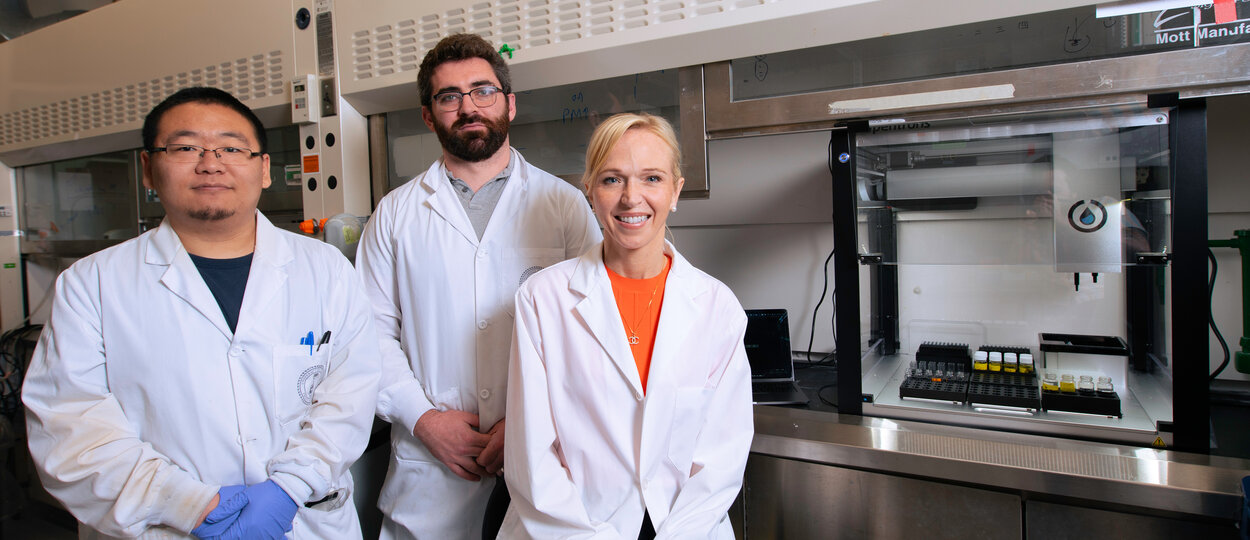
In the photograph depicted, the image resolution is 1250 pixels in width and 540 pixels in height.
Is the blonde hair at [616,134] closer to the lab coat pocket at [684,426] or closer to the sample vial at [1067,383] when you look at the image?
the lab coat pocket at [684,426]

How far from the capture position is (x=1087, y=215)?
139 centimetres

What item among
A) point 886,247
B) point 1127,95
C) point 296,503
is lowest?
point 296,503

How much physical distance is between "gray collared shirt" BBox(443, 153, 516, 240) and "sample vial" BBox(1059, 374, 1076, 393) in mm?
1414

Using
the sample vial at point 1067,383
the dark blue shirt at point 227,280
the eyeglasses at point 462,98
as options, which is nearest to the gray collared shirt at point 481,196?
the eyeglasses at point 462,98

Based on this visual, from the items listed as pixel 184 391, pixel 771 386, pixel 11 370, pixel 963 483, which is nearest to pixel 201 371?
pixel 184 391

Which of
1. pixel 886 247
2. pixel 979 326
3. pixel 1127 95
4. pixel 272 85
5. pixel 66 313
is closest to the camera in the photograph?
pixel 66 313

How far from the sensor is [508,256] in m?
1.51

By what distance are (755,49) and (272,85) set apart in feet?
5.53

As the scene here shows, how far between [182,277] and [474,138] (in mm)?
657

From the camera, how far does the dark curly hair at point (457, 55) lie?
149 cm

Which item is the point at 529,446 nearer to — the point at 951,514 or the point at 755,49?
the point at 951,514

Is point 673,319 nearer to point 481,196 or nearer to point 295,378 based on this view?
point 481,196

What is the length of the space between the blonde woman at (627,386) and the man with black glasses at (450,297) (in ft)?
0.91

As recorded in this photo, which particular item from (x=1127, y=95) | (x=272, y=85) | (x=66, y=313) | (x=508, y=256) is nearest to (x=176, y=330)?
(x=66, y=313)
